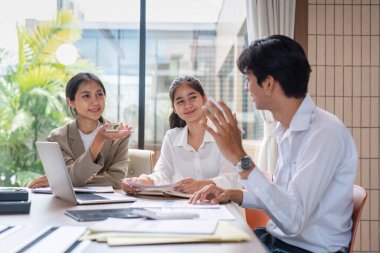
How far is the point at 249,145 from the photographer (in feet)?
14.0

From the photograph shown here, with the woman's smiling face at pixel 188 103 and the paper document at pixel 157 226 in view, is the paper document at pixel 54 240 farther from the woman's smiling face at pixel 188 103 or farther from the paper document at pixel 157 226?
the woman's smiling face at pixel 188 103

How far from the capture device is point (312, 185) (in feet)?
4.98

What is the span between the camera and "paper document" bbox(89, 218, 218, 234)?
1221mm

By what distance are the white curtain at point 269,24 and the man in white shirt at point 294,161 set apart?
6.91 feet

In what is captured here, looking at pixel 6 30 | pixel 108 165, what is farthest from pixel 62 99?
pixel 108 165

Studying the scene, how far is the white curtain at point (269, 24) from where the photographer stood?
3928mm

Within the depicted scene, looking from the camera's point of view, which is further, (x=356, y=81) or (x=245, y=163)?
(x=356, y=81)

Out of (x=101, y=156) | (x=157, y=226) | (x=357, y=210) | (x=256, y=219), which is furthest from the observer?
(x=101, y=156)

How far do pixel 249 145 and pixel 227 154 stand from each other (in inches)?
106

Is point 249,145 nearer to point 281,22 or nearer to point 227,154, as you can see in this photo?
point 281,22

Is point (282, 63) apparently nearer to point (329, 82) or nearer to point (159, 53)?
point (329, 82)

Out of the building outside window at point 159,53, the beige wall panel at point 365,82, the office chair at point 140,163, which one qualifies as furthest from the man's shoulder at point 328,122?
the building outside window at point 159,53

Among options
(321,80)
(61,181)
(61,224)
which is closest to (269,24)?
(321,80)

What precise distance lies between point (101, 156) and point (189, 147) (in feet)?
1.49
